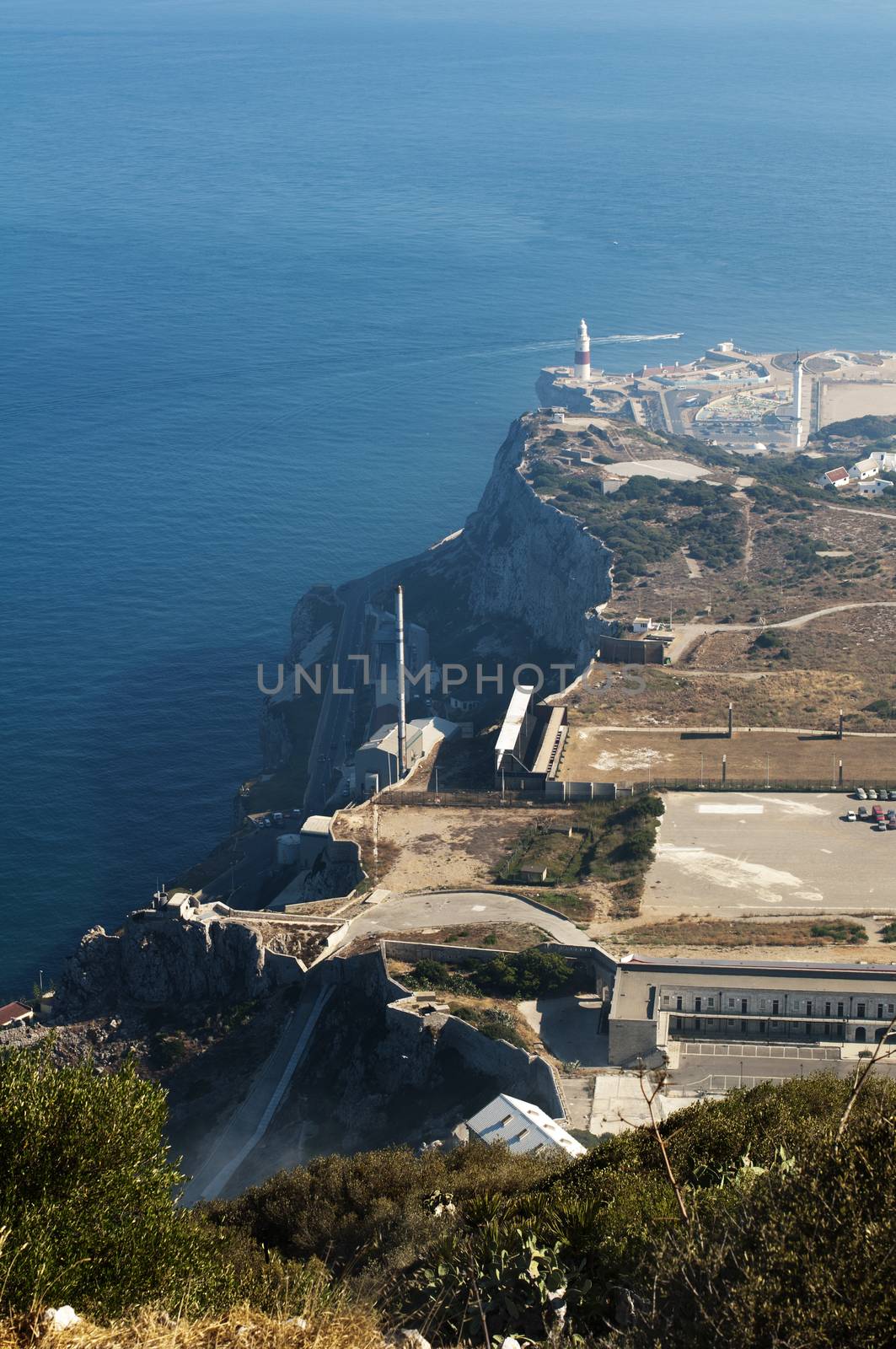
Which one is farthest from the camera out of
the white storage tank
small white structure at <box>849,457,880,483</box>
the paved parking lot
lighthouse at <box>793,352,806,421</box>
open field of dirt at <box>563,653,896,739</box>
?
lighthouse at <box>793,352,806,421</box>

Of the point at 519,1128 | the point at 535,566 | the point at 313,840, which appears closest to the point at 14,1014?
the point at 313,840

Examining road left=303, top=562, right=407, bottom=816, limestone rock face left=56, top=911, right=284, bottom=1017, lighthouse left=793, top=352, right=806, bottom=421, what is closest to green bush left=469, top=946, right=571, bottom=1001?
limestone rock face left=56, top=911, right=284, bottom=1017

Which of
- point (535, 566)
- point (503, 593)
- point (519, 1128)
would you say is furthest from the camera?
point (503, 593)

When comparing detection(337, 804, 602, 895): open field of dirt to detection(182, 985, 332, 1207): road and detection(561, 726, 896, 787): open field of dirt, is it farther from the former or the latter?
detection(182, 985, 332, 1207): road

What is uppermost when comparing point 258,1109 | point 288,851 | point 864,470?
point 864,470

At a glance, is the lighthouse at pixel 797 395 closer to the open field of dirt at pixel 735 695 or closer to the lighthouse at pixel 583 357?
the lighthouse at pixel 583 357

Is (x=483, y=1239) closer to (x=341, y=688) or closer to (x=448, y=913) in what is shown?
(x=448, y=913)

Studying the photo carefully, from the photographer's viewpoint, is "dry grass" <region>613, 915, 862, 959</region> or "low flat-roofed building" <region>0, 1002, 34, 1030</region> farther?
"low flat-roofed building" <region>0, 1002, 34, 1030</region>

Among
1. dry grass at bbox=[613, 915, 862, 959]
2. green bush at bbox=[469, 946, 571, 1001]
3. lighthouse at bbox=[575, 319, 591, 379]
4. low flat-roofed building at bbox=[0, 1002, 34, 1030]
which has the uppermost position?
lighthouse at bbox=[575, 319, 591, 379]
